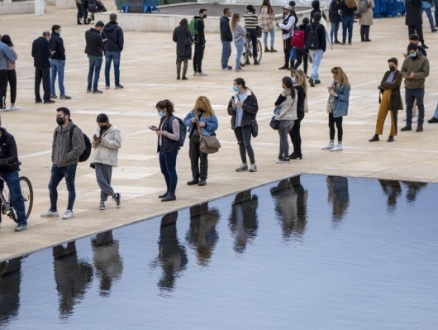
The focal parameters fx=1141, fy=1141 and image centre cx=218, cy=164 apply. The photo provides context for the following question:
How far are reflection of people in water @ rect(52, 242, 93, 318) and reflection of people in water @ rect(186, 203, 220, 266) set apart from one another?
137cm

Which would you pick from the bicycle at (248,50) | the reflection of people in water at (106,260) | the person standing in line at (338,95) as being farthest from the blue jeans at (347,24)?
the reflection of people in water at (106,260)

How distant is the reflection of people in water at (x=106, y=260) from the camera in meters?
12.4

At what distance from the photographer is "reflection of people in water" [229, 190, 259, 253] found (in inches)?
557

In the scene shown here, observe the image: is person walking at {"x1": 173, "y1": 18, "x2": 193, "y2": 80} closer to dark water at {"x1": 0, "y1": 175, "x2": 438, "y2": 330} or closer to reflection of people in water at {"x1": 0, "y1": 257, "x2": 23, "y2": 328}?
dark water at {"x1": 0, "y1": 175, "x2": 438, "y2": 330}

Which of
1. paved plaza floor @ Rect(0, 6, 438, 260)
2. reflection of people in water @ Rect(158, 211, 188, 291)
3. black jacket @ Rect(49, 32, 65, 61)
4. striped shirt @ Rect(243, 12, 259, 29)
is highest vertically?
striped shirt @ Rect(243, 12, 259, 29)

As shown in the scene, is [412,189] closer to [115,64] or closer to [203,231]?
[203,231]

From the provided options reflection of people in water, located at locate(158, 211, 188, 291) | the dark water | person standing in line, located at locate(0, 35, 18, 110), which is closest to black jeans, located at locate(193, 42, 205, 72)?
person standing in line, located at locate(0, 35, 18, 110)

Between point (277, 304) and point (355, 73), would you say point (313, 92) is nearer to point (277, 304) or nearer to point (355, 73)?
point (355, 73)

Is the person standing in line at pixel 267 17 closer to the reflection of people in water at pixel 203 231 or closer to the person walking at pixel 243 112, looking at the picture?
the person walking at pixel 243 112

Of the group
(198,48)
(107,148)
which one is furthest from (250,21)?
(107,148)

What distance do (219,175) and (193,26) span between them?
1357 centimetres

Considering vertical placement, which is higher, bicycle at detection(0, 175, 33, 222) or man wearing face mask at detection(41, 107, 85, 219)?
man wearing face mask at detection(41, 107, 85, 219)

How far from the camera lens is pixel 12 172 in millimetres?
14461

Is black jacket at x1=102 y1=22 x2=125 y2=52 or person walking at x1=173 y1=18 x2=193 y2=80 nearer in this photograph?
black jacket at x1=102 y1=22 x2=125 y2=52
